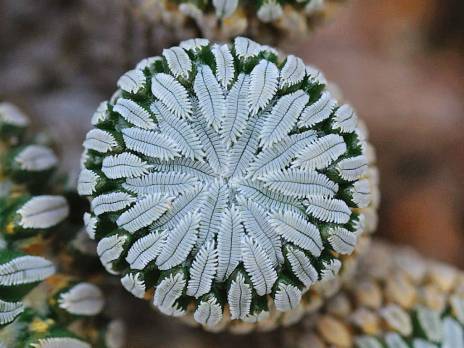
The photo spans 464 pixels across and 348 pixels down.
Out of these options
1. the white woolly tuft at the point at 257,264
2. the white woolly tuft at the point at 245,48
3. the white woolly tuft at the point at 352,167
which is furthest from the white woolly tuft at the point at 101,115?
the white woolly tuft at the point at 352,167

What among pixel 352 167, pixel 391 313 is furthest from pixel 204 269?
pixel 391 313

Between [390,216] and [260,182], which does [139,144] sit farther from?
[390,216]

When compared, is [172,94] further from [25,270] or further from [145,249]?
[25,270]

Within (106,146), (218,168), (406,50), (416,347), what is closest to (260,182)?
(218,168)

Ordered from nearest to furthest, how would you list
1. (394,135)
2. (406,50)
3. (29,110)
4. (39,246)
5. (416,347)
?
1. (39,246)
2. (416,347)
3. (29,110)
4. (394,135)
5. (406,50)

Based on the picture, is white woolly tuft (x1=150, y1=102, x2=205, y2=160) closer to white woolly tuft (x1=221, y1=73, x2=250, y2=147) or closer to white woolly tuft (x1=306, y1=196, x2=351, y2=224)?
white woolly tuft (x1=221, y1=73, x2=250, y2=147)
